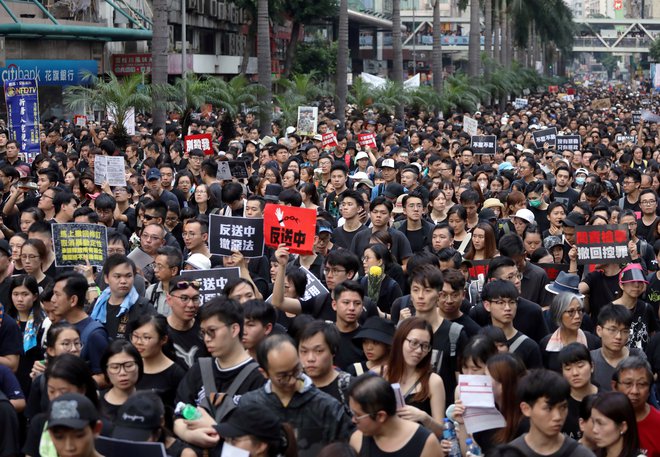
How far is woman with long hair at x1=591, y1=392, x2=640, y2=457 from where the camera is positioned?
5.92 metres

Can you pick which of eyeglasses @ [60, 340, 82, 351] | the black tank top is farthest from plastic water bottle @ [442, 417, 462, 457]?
eyeglasses @ [60, 340, 82, 351]

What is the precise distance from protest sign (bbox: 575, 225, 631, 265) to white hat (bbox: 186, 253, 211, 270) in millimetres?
3088

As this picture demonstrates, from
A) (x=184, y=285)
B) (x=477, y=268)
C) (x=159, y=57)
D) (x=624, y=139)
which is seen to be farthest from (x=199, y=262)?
(x=624, y=139)

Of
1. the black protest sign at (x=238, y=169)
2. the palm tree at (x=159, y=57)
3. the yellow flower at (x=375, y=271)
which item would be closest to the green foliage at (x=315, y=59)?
the palm tree at (x=159, y=57)

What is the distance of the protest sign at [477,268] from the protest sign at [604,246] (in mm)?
808

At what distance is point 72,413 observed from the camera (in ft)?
16.7

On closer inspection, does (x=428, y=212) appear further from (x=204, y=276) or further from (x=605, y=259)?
(x=204, y=276)

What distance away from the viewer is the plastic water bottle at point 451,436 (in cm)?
628

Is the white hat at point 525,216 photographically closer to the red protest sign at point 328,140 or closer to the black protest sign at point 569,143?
the red protest sign at point 328,140

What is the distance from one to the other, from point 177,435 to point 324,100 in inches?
1880

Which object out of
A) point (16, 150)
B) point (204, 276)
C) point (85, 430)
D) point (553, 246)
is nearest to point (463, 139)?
point (16, 150)

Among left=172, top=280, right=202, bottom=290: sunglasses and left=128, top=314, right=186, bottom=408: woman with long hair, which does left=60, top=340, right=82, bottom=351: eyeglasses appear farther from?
left=172, top=280, right=202, bottom=290: sunglasses

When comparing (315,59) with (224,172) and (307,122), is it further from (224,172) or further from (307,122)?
(224,172)

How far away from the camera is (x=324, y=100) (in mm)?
53188
